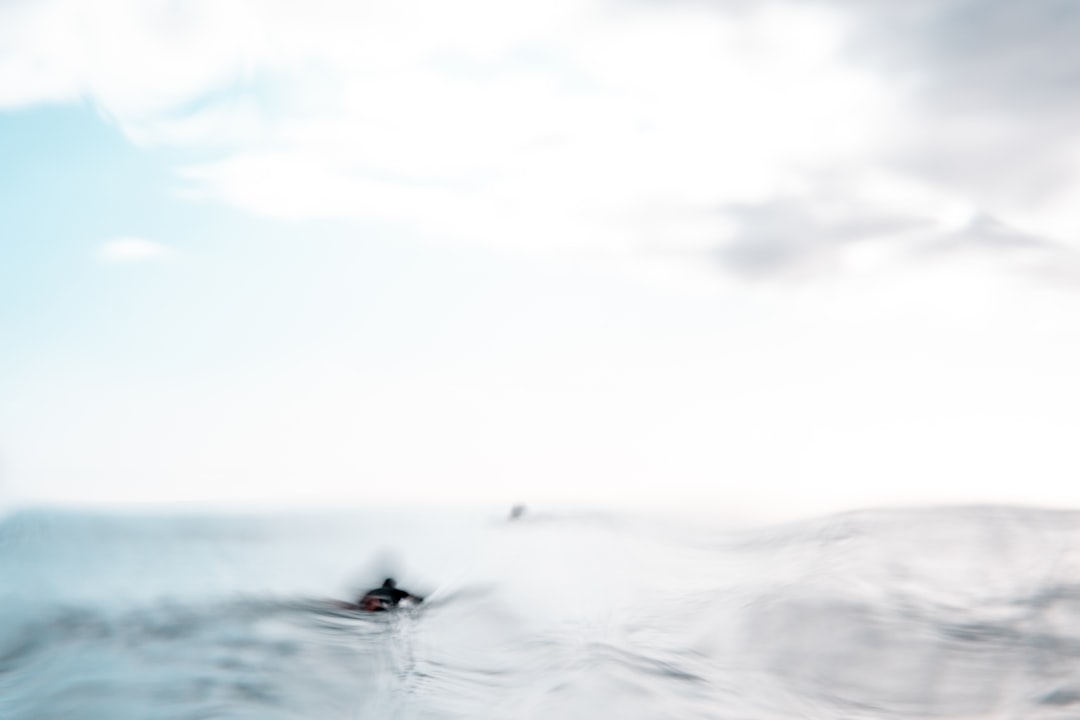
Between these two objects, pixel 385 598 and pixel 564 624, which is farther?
pixel 385 598

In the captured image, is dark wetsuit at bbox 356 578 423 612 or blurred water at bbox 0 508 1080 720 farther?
dark wetsuit at bbox 356 578 423 612

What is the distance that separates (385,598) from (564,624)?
2.92 ft

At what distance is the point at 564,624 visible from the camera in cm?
450

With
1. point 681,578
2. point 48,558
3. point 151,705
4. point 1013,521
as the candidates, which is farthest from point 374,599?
point 1013,521

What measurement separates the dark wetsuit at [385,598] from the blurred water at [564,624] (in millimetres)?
129

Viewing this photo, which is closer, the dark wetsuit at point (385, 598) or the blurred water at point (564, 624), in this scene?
the blurred water at point (564, 624)

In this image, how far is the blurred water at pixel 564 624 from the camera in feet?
12.0

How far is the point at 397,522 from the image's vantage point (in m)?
7.43

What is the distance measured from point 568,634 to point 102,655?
1960 millimetres

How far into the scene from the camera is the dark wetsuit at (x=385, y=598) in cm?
462

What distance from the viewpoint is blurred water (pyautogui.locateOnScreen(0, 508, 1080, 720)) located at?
3643 mm

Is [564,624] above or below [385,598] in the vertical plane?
below

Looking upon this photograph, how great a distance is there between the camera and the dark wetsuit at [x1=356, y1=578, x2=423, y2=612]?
4621mm

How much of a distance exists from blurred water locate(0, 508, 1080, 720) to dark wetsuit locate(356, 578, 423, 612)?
0.13 metres
